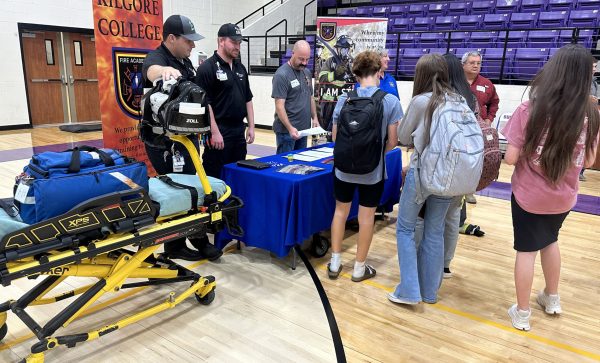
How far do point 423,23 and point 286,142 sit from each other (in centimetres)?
688

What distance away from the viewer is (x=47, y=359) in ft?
6.56

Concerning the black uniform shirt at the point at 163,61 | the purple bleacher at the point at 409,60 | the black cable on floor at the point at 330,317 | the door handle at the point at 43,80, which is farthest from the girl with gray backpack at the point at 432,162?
the door handle at the point at 43,80

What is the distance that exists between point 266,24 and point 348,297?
1010 cm

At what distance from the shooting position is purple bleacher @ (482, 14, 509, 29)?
856 centimetres

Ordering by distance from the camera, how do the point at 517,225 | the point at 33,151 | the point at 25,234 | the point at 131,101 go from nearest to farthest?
1. the point at 25,234
2. the point at 517,225
3. the point at 131,101
4. the point at 33,151

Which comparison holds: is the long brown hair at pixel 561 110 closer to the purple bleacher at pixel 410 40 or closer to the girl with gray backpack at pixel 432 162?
the girl with gray backpack at pixel 432 162

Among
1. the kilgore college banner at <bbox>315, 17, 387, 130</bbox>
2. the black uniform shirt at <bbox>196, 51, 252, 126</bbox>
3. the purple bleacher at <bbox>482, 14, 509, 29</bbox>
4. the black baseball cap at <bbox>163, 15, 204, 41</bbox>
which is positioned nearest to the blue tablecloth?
the black uniform shirt at <bbox>196, 51, 252, 126</bbox>

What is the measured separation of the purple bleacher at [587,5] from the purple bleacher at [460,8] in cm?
203

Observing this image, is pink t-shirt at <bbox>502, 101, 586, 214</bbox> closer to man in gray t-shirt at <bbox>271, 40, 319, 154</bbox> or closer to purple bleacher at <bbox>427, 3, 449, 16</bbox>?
man in gray t-shirt at <bbox>271, 40, 319, 154</bbox>

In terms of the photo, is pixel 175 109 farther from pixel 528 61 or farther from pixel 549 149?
pixel 528 61

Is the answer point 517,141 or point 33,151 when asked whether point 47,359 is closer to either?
point 517,141

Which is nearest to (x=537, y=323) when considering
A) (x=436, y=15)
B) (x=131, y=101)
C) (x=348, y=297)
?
(x=348, y=297)

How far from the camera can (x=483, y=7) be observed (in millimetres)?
9289

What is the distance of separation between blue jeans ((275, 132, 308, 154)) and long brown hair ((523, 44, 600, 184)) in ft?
7.30
